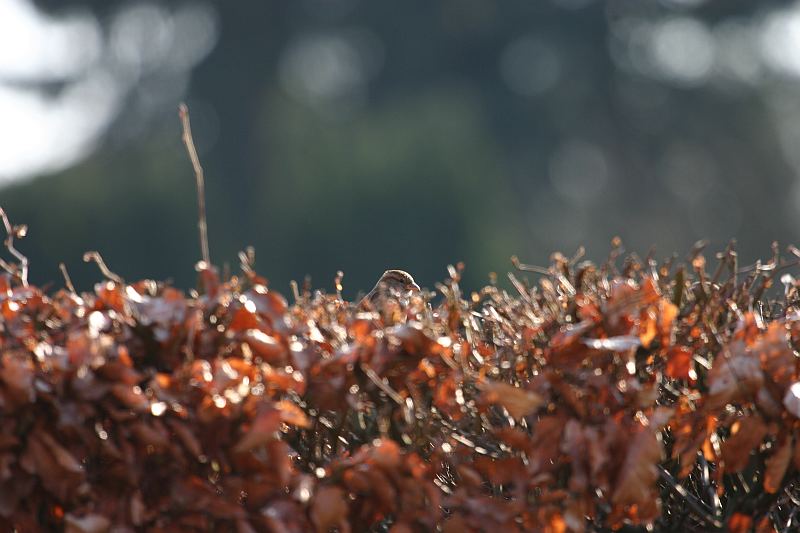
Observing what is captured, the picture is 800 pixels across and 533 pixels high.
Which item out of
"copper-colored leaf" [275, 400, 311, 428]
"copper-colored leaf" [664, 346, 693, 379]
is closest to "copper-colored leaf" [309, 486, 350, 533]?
"copper-colored leaf" [275, 400, 311, 428]

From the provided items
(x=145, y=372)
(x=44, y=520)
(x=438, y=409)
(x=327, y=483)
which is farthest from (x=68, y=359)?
(x=438, y=409)

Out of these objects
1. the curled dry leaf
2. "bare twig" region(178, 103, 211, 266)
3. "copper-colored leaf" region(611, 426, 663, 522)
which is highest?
"bare twig" region(178, 103, 211, 266)

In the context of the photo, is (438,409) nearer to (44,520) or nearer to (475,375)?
(475,375)

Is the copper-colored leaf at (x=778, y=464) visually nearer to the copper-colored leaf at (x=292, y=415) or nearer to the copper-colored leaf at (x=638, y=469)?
the copper-colored leaf at (x=638, y=469)

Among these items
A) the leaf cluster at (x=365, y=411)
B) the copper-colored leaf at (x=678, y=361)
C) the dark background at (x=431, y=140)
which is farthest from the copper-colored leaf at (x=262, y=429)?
the dark background at (x=431, y=140)

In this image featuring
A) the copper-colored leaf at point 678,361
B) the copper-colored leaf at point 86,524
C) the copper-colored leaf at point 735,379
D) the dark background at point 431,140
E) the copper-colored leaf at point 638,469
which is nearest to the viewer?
the copper-colored leaf at point 86,524

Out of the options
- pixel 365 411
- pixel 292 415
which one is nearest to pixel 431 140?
pixel 365 411

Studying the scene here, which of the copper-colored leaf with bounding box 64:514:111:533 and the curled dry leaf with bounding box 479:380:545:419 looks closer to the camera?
the copper-colored leaf with bounding box 64:514:111:533

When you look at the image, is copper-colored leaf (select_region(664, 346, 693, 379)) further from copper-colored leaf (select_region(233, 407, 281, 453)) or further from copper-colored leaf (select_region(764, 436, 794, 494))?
copper-colored leaf (select_region(233, 407, 281, 453))

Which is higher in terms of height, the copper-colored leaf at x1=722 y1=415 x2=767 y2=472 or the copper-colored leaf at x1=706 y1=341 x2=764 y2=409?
the copper-colored leaf at x1=706 y1=341 x2=764 y2=409
